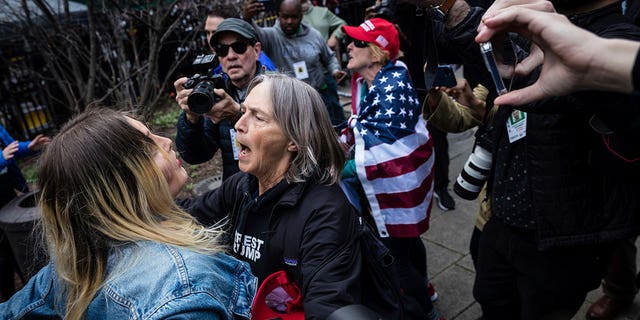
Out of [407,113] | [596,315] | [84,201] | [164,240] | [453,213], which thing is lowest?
[453,213]

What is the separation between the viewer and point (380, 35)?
3.05m

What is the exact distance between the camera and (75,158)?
1.34 m

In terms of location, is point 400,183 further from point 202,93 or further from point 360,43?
point 202,93

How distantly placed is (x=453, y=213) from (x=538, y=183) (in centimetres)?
266

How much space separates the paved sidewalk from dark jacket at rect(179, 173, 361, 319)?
5.75 ft

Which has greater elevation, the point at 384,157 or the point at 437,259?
the point at 384,157

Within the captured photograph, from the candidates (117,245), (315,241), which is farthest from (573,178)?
(117,245)

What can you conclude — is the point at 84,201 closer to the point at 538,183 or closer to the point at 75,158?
the point at 75,158

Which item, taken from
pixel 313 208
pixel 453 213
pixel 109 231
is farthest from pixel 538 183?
pixel 453 213

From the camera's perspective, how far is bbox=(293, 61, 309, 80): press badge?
4.43m

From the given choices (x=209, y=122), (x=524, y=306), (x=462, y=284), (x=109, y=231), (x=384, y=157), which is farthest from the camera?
(x=462, y=284)

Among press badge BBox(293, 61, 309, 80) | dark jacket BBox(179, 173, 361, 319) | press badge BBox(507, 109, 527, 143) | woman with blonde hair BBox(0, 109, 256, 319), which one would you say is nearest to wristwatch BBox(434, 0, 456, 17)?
press badge BBox(507, 109, 527, 143)

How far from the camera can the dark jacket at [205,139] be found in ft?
8.79

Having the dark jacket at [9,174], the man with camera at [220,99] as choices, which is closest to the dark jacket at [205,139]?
the man with camera at [220,99]
